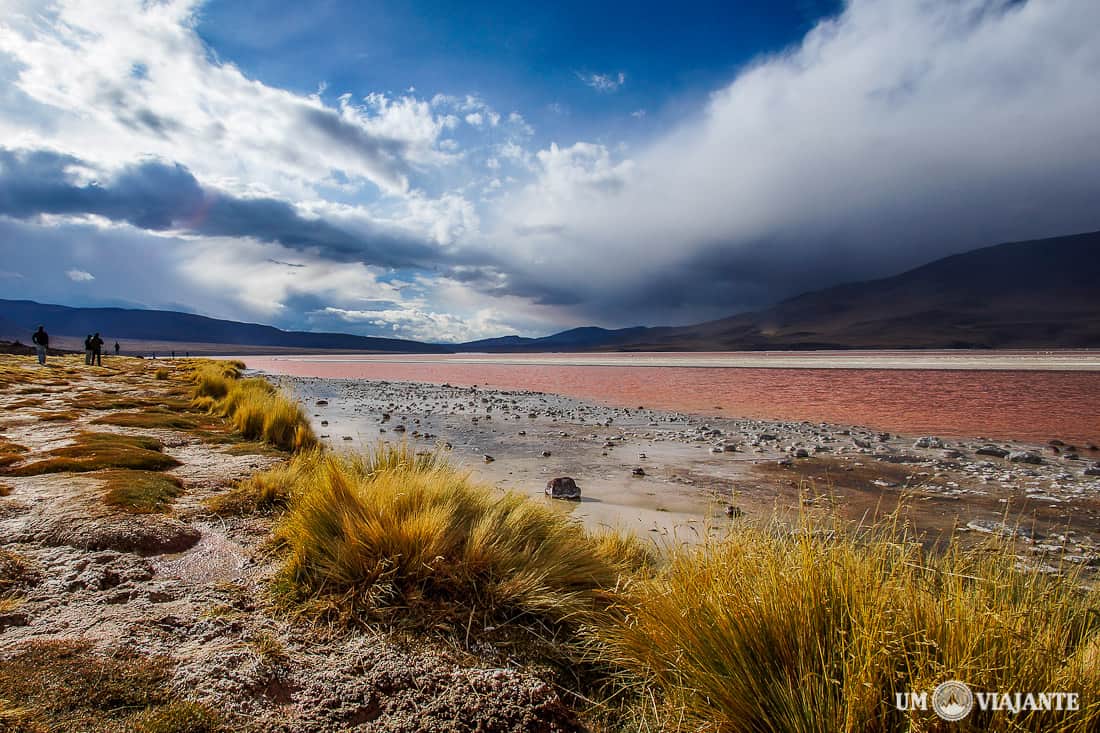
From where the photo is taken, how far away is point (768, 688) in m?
1.88

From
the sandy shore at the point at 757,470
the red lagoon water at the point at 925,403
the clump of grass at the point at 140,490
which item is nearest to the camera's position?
the clump of grass at the point at 140,490

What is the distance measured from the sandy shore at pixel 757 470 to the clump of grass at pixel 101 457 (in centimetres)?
326

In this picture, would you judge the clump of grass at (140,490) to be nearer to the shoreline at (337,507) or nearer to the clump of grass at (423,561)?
the shoreline at (337,507)

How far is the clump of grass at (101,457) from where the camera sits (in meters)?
4.85

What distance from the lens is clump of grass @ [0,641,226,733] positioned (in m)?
1.63

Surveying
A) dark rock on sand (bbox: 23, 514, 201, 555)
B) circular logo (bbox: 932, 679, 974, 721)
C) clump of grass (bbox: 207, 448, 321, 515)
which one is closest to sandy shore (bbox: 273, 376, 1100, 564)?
circular logo (bbox: 932, 679, 974, 721)

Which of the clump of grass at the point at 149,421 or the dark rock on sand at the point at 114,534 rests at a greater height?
the dark rock on sand at the point at 114,534

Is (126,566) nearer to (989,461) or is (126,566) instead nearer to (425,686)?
(425,686)

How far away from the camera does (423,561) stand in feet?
9.27

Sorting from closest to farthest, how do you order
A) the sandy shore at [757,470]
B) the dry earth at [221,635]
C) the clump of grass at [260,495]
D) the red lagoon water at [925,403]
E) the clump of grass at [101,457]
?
the dry earth at [221,635] → the clump of grass at [260,495] → the clump of grass at [101,457] → the sandy shore at [757,470] → the red lagoon water at [925,403]

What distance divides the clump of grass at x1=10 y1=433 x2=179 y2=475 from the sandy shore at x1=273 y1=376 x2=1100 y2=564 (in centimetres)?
326

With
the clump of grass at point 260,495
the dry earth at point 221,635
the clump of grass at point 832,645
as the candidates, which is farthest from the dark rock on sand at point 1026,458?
the clump of grass at point 260,495

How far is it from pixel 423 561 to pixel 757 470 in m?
7.04

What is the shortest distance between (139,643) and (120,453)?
448cm
